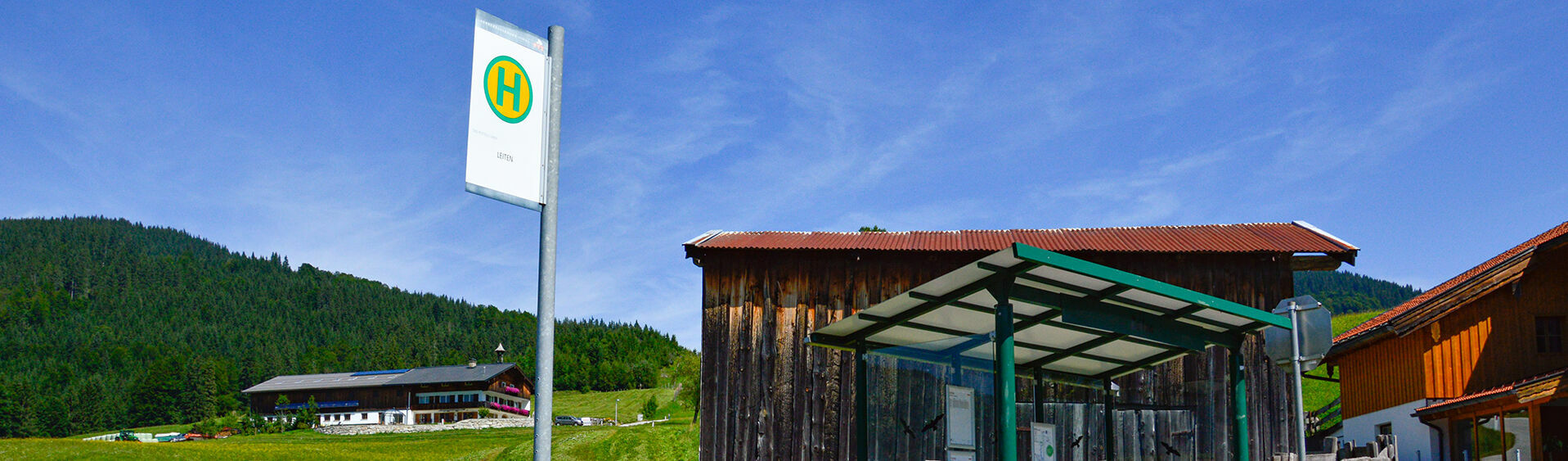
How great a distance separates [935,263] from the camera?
19641 millimetres

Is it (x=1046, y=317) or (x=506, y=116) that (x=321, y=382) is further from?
(x=506, y=116)

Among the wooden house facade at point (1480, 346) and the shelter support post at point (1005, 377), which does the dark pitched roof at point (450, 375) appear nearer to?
the wooden house facade at point (1480, 346)

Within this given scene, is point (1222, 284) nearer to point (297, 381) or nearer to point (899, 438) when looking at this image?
point (899, 438)

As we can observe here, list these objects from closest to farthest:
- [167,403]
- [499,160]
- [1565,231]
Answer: [499,160]
[1565,231]
[167,403]

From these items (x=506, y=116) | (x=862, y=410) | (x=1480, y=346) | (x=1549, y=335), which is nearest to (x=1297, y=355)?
(x=862, y=410)

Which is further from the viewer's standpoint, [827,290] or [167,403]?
[167,403]

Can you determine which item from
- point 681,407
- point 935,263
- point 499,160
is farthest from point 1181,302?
point 681,407

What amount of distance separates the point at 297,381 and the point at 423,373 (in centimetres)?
1583

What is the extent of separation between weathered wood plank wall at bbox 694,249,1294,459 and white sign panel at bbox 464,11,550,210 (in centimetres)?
1280

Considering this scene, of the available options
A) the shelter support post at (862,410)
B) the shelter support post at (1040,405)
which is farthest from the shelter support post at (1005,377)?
the shelter support post at (1040,405)

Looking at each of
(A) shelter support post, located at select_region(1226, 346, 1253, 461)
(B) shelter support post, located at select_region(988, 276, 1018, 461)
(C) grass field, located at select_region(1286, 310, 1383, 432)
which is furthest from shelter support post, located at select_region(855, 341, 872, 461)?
(C) grass field, located at select_region(1286, 310, 1383, 432)

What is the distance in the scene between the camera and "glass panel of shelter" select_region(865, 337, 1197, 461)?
10.1 meters

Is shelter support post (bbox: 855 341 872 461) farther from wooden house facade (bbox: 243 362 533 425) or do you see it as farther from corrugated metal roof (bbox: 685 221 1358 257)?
wooden house facade (bbox: 243 362 533 425)

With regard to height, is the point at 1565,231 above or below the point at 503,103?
above
